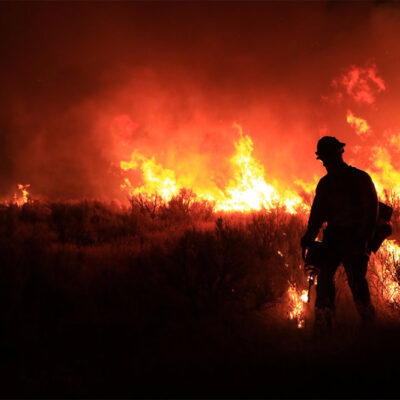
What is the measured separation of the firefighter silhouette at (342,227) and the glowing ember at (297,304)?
1.59ft

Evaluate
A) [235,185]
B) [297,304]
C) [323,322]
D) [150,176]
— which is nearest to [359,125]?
[235,185]

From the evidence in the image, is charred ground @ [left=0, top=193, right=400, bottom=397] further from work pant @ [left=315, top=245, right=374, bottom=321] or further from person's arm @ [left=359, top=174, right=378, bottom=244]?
person's arm @ [left=359, top=174, right=378, bottom=244]

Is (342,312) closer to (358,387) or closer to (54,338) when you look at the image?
Result: (358,387)

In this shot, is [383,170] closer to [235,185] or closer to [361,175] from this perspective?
[235,185]

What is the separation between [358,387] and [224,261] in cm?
257

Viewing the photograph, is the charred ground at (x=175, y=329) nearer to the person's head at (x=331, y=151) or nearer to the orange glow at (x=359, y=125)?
the person's head at (x=331, y=151)

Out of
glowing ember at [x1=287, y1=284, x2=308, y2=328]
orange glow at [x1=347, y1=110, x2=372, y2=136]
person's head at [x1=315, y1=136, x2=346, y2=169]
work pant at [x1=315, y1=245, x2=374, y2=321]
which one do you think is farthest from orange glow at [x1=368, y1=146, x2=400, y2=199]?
work pant at [x1=315, y1=245, x2=374, y2=321]

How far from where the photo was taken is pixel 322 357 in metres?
3.07

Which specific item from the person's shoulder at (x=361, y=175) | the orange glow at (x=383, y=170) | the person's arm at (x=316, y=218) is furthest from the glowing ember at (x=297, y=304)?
the orange glow at (x=383, y=170)

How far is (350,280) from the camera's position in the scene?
3541 mm

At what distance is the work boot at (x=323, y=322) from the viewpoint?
3494 millimetres

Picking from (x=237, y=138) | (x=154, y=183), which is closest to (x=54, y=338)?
(x=154, y=183)

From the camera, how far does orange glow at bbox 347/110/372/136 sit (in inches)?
696

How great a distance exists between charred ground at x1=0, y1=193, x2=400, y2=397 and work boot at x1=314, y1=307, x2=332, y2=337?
0.12 m
